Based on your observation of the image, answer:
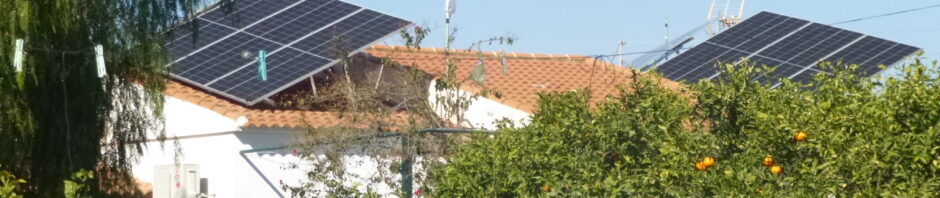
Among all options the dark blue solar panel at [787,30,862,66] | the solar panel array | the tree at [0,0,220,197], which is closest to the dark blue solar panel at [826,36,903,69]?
the solar panel array

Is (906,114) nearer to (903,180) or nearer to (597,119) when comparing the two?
(903,180)

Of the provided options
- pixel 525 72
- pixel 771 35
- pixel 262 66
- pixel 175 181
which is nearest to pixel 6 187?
pixel 262 66

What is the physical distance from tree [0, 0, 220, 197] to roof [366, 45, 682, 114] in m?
7.19

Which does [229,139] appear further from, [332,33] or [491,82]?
[491,82]

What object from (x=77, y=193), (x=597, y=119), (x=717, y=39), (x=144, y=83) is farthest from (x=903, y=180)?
(x=717, y=39)

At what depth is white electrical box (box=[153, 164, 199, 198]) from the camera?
642 inches

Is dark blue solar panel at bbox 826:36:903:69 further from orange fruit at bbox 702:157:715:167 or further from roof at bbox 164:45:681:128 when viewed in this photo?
orange fruit at bbox 702:157:715:167

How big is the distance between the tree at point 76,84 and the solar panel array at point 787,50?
8.35 m

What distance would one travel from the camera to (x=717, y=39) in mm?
19000

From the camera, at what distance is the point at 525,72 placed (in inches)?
859

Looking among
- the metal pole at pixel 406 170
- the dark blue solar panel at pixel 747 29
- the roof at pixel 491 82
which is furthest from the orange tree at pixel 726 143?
the dark blue solar panel at pixel 747 29

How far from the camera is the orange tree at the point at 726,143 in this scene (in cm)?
541

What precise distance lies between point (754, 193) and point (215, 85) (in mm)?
11550

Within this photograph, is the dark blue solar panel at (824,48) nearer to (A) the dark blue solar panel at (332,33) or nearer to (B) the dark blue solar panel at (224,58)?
(A) the dark blue solar panel at (332,33)
